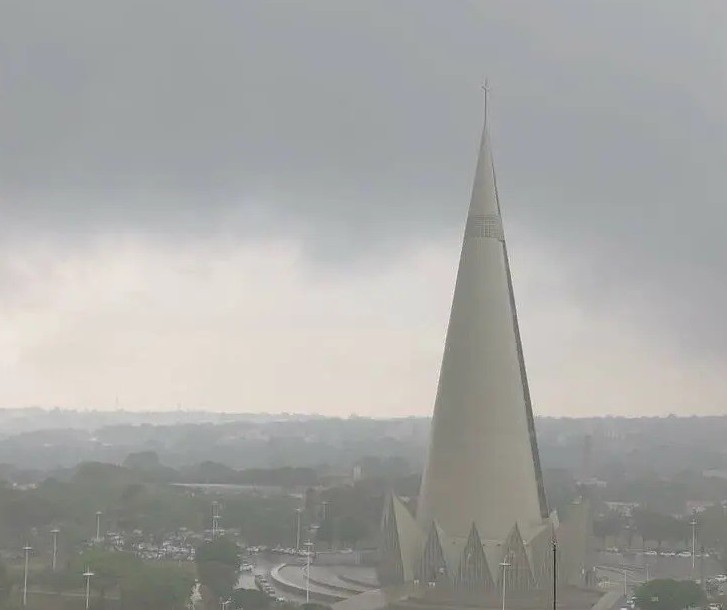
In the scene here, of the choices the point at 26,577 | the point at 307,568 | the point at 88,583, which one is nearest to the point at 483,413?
the point at 307,568

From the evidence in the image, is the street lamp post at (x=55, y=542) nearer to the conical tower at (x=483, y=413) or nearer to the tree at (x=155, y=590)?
the tree at (x=155, y=590)

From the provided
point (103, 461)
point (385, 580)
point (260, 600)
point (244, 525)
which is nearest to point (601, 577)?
point (385, 580)

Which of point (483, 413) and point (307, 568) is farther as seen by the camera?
point (307, 568)

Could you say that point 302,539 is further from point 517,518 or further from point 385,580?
point 517,518

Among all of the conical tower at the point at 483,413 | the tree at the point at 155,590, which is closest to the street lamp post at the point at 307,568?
the tree at the point at 155,590

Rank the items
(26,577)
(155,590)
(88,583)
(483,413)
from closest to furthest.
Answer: (155,590) < (88,583) < (483,413) < (26,577)

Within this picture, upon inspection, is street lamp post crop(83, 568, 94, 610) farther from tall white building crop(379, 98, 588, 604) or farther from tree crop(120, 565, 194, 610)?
tall white building crop(379, 98, 588, 604)

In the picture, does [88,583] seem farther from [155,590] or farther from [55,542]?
[55,542]
